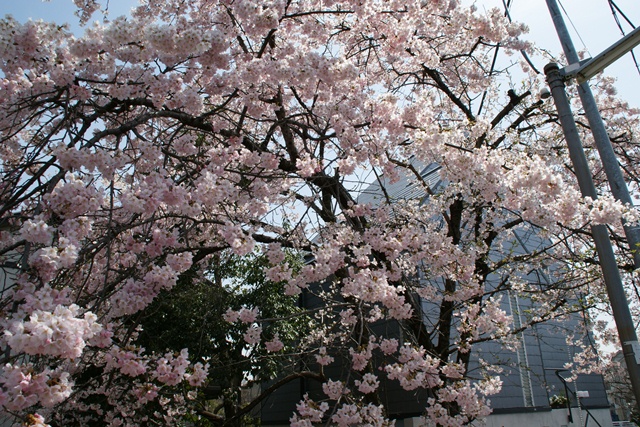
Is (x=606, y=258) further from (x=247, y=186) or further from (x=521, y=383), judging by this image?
(x=521, y=383)

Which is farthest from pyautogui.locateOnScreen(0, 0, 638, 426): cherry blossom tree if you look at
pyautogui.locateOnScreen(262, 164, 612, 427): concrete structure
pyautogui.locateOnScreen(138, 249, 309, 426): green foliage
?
pyautogui.locateOnScreen(262, 164, 612, 427): concrete structure

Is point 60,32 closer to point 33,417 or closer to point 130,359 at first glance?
point 130,359

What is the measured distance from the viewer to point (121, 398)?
666 centimetres

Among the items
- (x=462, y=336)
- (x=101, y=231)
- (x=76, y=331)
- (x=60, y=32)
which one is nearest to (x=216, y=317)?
(x=101, y=231)

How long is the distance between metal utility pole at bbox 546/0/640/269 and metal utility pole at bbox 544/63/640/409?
0.69 ft

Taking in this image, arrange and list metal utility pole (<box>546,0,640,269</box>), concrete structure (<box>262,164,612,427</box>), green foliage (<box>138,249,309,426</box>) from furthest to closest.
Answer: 1. concrete structure (<box>262,164,612,427</box>)
2. green foliage (<box>138,249,309,426</box>)
3. metal utility pole (<box>546,0,640,269</box>)

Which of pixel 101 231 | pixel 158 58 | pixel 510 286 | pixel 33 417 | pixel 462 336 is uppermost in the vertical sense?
pixel 158 58

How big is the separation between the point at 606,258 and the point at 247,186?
9.88 ft

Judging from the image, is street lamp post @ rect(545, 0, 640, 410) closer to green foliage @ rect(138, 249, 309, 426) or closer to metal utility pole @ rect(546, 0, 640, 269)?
metal utility pole @ rect(546, 0, 640, 269)

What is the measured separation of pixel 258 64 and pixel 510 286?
4290mm

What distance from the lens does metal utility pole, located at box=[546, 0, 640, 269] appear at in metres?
3.85

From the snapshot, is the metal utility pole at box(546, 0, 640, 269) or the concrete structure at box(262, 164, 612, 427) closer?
the metal utility pole at box(546, 0, 640, 269)

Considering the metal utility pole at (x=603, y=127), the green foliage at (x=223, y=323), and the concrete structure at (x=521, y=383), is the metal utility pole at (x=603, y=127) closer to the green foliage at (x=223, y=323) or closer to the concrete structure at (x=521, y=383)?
the concrete structure at (x=521, y=383)

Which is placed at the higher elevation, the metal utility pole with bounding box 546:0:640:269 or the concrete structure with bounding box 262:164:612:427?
the metal utility pole with bounding box 546:0:640:269
